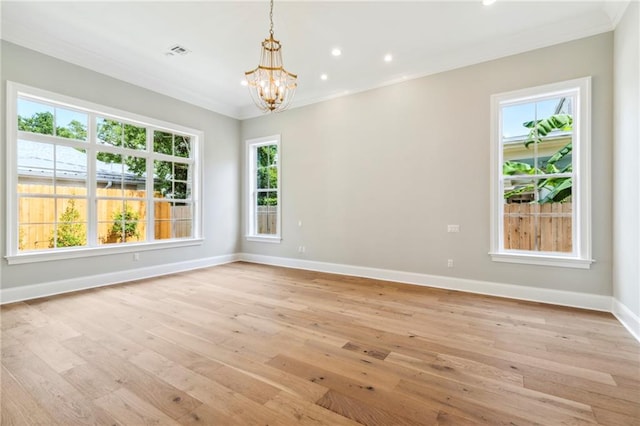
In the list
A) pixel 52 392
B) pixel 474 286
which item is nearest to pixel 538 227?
pixel 474 286

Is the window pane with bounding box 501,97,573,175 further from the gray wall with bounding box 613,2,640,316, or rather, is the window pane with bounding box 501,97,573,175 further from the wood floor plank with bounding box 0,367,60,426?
the wood floor plank with bounding box 0,367,60,426

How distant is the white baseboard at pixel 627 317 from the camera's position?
276cm

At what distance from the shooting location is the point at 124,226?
197 inches

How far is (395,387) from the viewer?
6.37 ft

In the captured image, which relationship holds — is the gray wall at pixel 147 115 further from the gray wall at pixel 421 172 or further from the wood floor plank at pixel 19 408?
the wood floor plank at pixel 19 408

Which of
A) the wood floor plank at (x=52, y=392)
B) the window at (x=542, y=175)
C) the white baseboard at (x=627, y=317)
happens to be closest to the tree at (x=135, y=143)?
the wood floor plank at (x=52, y=392)

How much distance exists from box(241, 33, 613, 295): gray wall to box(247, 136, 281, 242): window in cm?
33

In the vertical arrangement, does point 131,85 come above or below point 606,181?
above

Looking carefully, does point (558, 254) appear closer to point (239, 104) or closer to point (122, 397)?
point (122, 397)

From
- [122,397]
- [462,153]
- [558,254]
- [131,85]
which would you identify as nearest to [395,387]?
[122,397]

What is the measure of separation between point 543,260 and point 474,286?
3.03ft

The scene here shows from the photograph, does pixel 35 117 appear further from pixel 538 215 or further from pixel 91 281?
pixel 538 215

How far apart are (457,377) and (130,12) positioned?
508 cm

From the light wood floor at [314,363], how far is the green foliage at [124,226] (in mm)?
1279
